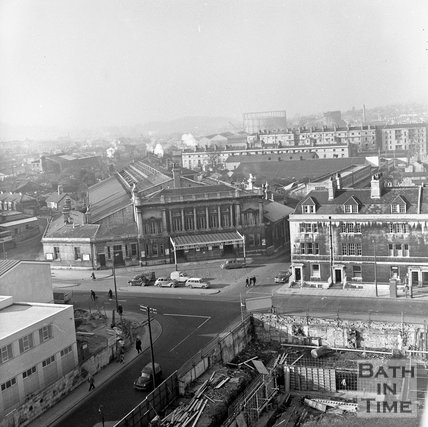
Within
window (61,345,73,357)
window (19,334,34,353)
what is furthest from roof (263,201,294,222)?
window (19,334,34,353)

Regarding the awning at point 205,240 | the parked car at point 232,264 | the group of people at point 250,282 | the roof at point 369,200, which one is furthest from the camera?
the awning at point 205,240

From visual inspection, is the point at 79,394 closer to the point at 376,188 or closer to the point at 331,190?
the point at 331,190

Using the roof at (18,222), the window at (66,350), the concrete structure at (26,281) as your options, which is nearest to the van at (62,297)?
the concrete structure at (26,281)

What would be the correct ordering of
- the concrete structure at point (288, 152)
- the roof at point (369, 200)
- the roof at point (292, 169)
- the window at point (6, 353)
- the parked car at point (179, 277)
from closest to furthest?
1. the window at point (6, 353)
2. the roof at point (369, 200)
3. the parked car at point (179, 277)
4. the roof at point (292, 169)
5. the concrete structure at point (288, 152)

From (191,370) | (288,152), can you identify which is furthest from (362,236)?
(288,152)

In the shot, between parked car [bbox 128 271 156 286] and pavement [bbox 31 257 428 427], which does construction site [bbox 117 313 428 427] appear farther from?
parked car [bbox 128 271 156 286]

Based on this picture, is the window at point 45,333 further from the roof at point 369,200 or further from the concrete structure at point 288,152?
the concrete structure at point 288,152

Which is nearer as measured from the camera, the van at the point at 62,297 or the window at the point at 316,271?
the van at the point at 62,297

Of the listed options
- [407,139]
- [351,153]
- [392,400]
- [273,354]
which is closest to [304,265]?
[273,354]
